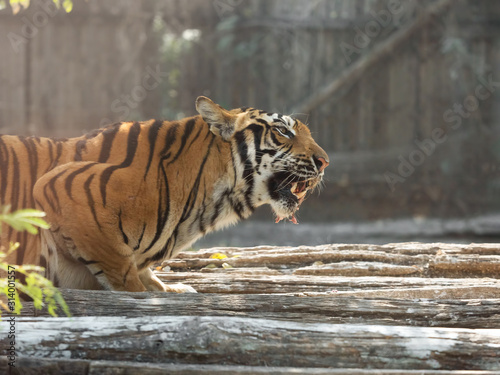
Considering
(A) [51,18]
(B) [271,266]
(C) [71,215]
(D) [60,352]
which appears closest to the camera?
(D) [60,352]

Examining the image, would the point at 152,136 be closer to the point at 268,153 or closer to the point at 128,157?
the point at 128,157

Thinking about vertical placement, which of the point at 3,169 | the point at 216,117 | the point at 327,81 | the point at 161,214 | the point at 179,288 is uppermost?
the point at 327,81

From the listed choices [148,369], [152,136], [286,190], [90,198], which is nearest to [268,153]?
[286,190]

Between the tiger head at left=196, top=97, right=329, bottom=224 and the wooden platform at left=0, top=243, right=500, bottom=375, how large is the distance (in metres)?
0.51

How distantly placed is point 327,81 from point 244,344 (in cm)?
784

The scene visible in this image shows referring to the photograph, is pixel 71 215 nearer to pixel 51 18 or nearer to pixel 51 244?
pixel 51 244

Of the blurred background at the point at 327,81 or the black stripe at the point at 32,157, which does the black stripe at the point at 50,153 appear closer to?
the black stripe at the point at 32,157

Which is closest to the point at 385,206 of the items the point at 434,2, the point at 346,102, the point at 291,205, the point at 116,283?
the point at 346,102

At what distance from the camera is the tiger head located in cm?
389

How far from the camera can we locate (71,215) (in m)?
3.48

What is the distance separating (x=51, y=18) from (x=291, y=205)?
6.98m

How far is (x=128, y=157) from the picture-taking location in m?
3.73

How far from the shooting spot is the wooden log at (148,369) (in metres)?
2.41

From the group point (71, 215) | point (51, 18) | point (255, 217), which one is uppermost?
point (51, 18)
